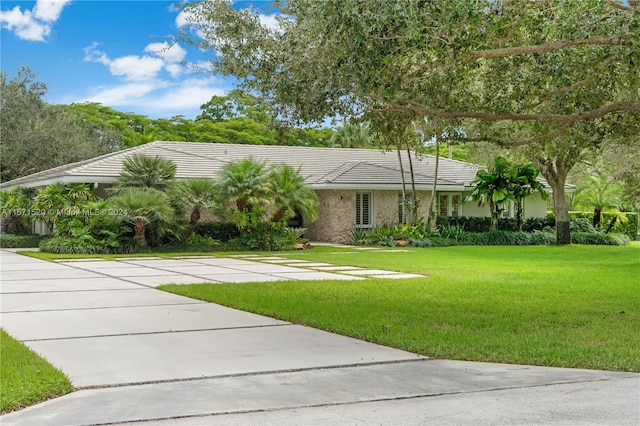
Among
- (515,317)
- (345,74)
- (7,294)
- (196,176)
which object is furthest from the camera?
(196,176)

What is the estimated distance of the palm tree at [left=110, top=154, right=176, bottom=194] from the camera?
2606 cm

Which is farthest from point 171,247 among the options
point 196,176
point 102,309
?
point 102,309

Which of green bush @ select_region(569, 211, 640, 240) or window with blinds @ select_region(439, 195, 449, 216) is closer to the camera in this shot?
window with blinds @ select_region(439, 195, 449, 216)

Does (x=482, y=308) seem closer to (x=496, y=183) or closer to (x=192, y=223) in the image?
(x=192, y=223)

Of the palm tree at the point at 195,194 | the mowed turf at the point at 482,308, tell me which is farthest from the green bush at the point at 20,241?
the mowed turf at the point at 482,308

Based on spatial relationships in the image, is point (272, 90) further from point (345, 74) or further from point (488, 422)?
point (488, 422)

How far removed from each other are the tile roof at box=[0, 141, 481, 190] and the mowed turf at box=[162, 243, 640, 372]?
10722mm

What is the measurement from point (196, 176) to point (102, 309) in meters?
17.0

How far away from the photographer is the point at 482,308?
11.8 meters

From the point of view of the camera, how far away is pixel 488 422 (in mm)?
5680

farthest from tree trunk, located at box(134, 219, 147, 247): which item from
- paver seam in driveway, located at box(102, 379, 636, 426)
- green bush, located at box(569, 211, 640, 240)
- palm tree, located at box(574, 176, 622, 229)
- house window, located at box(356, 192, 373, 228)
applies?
palm tree, located at box(574, 176, 622, 229)

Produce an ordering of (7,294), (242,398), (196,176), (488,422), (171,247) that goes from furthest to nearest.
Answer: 1. (196,176)
2. (171,247)
3. (7,294)
4. (242,398)
5. (488,422)

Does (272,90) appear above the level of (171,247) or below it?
above

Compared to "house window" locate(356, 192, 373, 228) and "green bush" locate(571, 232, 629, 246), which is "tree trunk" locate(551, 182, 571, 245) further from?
"house window" locate(356, 192, 373, 228)
